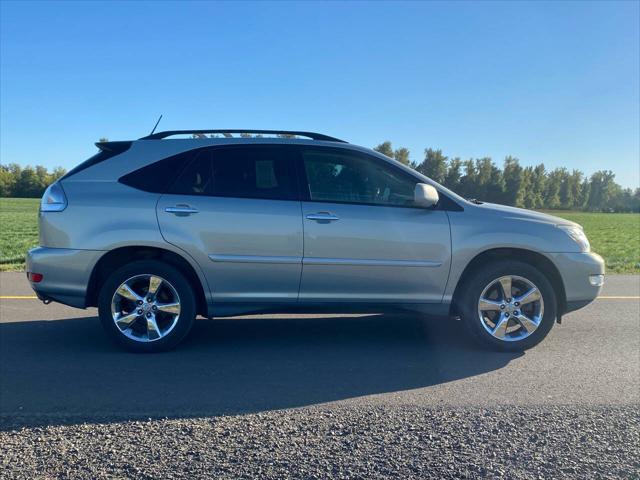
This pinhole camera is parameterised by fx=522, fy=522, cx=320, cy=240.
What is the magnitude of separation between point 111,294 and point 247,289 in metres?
1.20

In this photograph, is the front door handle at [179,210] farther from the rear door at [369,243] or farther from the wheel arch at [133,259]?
the rear door at [369,243]

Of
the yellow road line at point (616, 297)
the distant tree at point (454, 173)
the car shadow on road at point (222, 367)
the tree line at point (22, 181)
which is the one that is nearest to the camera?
the car shadow on road at point (222, 367)

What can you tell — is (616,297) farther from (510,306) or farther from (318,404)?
(318,404)

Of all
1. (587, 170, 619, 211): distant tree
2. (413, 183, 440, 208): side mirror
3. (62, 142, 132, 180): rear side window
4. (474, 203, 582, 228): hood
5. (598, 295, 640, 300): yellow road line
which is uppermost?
(587, 170, 619, 211): distant tree

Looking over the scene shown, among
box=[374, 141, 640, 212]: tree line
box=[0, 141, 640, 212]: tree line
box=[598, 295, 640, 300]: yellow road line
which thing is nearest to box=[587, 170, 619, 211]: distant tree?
box=[0, 141, 640, 212]: tree line

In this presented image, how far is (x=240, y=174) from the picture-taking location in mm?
4895

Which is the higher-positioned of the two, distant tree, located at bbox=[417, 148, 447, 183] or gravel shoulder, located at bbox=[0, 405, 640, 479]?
distant tree, located at bbox=[417, 148, 447, 183]

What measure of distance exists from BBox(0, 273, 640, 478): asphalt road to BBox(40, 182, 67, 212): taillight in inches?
51.9

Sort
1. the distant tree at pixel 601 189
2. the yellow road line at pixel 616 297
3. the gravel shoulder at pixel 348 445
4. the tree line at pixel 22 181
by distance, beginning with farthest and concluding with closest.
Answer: the distant tree at pixel 601 189 → the tree line at pixel 22 181 → the yellow road line at pixel 616 297 → the gravel shoulder at pixel 348 445

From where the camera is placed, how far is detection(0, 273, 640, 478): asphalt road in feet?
9.21

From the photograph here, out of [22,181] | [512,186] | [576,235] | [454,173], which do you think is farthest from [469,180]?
[22,181]

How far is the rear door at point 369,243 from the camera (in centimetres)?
473

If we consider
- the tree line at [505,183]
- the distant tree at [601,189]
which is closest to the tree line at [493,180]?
the tree line at [505,183]

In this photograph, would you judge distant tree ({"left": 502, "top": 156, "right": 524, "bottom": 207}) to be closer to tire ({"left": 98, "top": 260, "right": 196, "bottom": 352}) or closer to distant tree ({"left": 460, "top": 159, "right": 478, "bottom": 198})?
distant tree ({"left": 460, "top": 159, "right": 478, "bottom": 198})
